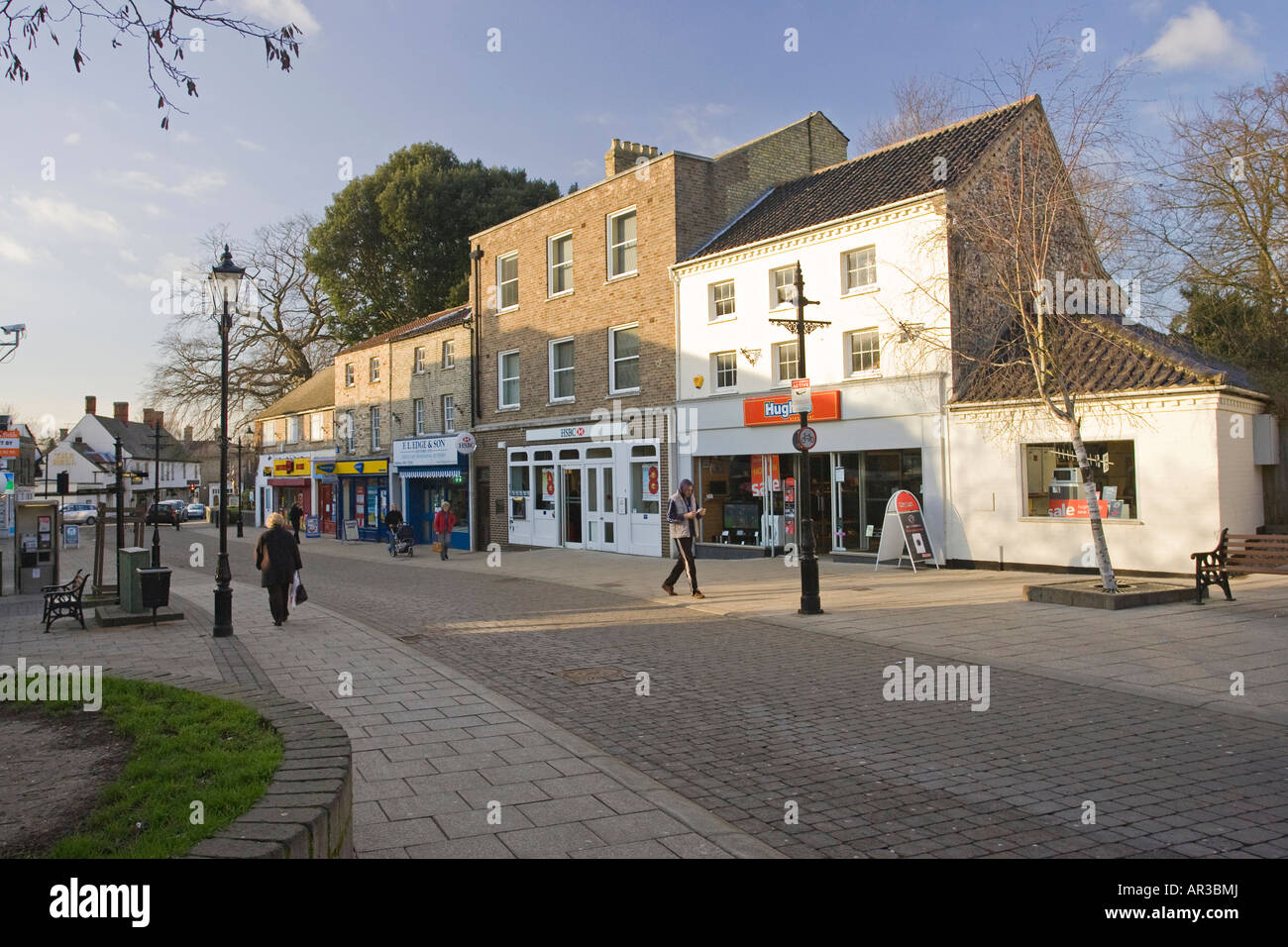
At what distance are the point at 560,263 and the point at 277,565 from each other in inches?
687

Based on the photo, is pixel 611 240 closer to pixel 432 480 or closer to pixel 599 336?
pixel 599 336

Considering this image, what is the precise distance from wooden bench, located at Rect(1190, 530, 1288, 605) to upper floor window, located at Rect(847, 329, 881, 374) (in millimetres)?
8218

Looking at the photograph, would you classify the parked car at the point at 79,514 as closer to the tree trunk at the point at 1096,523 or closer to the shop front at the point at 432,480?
the shop front at the point at 432,480

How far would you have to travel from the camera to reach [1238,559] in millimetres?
12703

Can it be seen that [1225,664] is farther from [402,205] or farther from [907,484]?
[402,205]

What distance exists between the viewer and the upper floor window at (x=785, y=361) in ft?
70.2

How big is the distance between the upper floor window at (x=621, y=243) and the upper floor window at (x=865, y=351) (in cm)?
773

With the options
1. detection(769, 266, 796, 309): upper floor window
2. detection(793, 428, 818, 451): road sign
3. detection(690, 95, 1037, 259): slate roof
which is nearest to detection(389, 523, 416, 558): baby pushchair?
detection(690, 95, 1037, 259): slate roof

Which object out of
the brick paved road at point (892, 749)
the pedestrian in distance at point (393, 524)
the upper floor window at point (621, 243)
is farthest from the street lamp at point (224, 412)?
the pedestrian in distance at point (393, 524)

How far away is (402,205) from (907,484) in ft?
110

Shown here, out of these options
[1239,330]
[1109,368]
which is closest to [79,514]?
[1109,368]

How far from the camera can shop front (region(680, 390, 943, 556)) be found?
19.3 m
